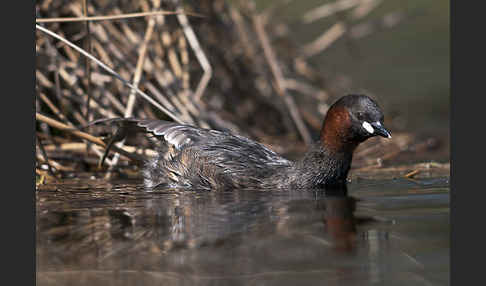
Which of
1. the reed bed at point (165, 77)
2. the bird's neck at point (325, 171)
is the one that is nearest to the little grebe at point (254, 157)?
the bird's neck at point (325, 171)

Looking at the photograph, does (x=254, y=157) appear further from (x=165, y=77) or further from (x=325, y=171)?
(x=165, y=77)

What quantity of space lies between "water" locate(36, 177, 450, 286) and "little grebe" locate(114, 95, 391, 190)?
1.16 ft

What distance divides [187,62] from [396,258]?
15.3 feet

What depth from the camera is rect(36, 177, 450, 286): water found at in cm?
366

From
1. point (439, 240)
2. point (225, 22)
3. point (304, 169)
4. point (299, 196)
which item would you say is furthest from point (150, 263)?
point (225, 22)

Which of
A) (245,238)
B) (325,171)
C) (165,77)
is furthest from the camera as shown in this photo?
(165,77)

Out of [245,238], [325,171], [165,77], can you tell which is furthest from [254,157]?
[245,238]

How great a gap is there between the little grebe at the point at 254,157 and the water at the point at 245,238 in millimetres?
355

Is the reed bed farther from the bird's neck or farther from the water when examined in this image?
the water

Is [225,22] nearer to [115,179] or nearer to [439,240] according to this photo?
[115,179]

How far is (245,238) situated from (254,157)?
2.27m

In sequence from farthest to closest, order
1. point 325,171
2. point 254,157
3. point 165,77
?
1. point 165,77
2. point 254,157
3. point 325,171

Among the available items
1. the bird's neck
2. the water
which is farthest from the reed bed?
the water

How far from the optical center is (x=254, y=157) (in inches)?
253
